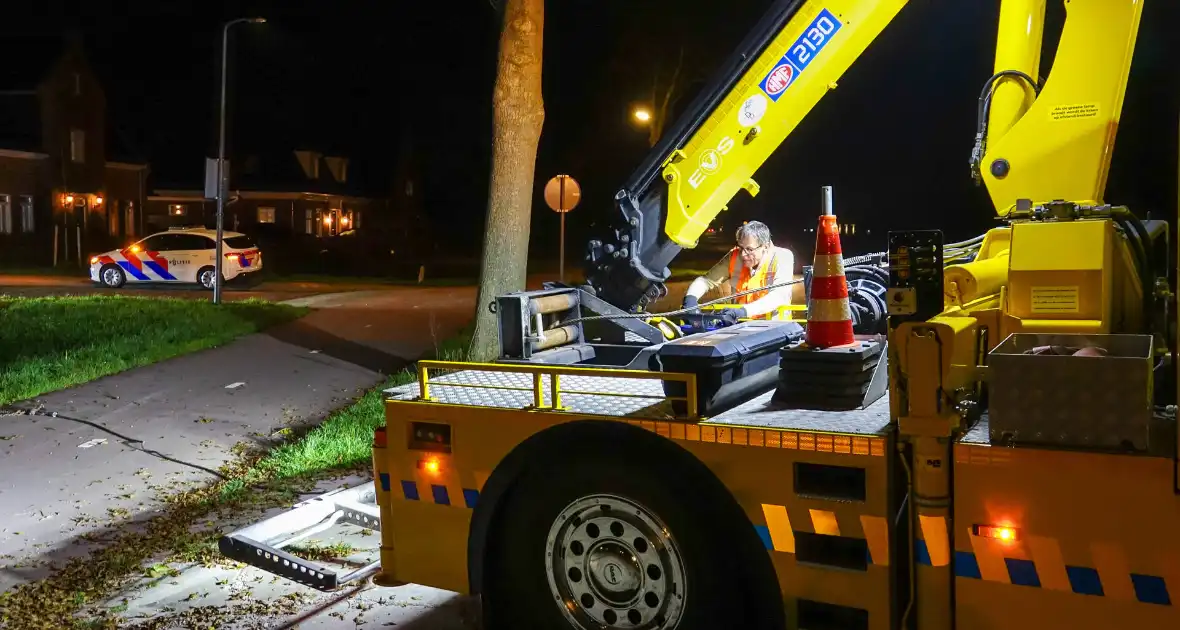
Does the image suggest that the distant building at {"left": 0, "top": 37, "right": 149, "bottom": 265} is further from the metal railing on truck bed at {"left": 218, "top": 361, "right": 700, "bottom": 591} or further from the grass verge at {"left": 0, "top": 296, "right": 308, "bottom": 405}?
the metal railing on truck bed at {"left": 218, "top": 361, "right": 700, "bottom": 591}

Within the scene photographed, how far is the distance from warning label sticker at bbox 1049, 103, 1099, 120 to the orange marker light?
7.80 ft

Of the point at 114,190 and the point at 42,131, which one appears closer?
the point at 42,131

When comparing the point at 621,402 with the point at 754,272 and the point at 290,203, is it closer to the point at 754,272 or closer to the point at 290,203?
the point at 754,272

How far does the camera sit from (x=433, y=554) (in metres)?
4.28

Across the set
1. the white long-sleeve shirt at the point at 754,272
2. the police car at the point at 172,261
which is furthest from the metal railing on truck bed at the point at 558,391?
the police car at the point at 172,261

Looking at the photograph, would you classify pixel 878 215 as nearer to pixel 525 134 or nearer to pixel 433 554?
pixel 525 134

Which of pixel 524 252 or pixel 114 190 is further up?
pixel 114 190

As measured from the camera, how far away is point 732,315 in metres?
6.73

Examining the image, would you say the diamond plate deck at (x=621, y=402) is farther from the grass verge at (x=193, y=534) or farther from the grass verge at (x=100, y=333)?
the grass verge at (x=100, y=333)

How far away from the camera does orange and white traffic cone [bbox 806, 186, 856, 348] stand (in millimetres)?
3953

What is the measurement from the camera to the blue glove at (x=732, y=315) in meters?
6.66

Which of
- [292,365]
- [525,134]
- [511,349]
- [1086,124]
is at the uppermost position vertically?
[525,134]

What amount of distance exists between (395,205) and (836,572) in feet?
201

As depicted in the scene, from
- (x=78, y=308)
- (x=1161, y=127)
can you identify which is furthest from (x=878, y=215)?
(x=1161, y=127)
